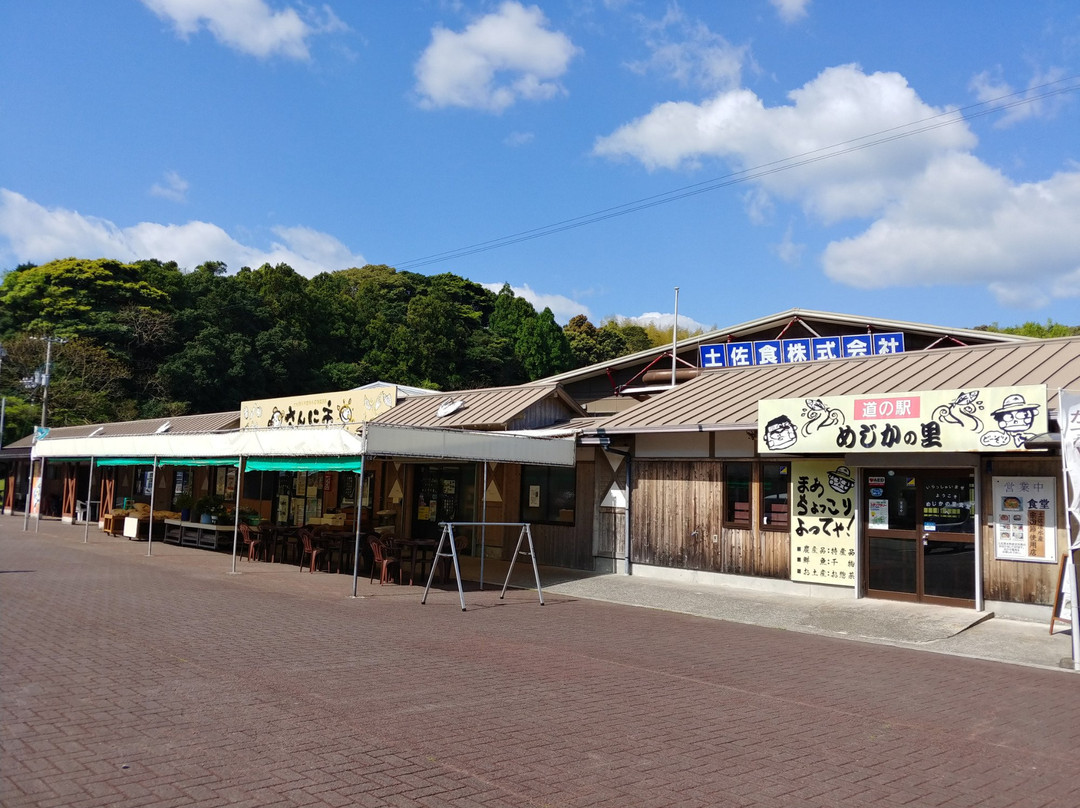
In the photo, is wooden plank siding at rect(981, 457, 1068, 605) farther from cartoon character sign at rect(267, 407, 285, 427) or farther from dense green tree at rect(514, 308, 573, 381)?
dense green tree at rect(514, 308, 573, 381)

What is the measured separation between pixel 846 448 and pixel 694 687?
5960 mm

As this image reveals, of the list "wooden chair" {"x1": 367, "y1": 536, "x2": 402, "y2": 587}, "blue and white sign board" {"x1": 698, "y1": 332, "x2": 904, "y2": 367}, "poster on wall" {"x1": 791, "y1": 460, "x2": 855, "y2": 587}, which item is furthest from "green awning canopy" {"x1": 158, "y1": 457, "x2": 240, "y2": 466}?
"blue and white sign board" {"x1": 698, "y1": 332, "x2": 904, "y2": 367}

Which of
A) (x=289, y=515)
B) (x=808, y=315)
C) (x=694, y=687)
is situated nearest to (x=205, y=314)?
(x=289, y=515)

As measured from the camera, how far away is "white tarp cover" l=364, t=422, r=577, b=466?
12797 mm

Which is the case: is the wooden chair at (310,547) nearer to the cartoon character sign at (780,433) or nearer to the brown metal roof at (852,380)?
the brown metal roof at (852,380)

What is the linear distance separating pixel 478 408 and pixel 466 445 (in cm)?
507

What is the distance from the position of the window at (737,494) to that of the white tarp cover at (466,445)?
3.03 meters

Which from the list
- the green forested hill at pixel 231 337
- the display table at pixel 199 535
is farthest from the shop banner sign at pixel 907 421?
the green forested hill at pixel 231 337

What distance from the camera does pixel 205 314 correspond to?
4791cm

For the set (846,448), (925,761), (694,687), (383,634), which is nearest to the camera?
(925,761)

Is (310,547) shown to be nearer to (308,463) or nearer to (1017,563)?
(308,463)

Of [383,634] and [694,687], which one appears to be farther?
[383,634]

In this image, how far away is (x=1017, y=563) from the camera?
37.5 feet

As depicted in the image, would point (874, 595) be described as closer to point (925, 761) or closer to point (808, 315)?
point (925, 761)
